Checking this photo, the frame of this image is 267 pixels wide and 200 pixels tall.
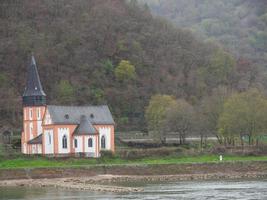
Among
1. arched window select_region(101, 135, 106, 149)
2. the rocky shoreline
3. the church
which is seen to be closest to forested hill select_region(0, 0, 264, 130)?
the church

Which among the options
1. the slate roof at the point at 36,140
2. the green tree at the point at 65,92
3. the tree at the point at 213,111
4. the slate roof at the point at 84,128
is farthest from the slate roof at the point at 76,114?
the green tree at the point at 65,92

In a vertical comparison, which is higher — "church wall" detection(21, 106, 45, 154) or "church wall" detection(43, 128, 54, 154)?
"church wall" detection(21, 106, 45, 154)

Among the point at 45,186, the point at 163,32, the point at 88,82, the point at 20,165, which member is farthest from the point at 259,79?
the point at 45,186

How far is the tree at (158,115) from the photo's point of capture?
119m

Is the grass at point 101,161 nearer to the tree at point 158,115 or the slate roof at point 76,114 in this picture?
the slate roof at point 76,114

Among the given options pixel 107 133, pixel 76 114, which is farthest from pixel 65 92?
pixel 76 114

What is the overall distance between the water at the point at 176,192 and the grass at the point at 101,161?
14.8m

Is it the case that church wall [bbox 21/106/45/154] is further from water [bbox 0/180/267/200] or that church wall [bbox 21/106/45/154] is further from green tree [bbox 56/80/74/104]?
water [bbox 0/180/267/200]

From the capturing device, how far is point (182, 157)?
102 metres

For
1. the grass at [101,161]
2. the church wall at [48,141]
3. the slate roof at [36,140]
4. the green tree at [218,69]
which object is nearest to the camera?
the grass at [101,161]

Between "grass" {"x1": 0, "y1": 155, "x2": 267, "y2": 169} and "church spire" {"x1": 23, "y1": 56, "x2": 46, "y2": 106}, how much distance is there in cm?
1395

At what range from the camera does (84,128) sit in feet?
352

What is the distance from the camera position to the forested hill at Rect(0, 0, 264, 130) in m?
148

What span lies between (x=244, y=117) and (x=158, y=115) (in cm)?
1840
